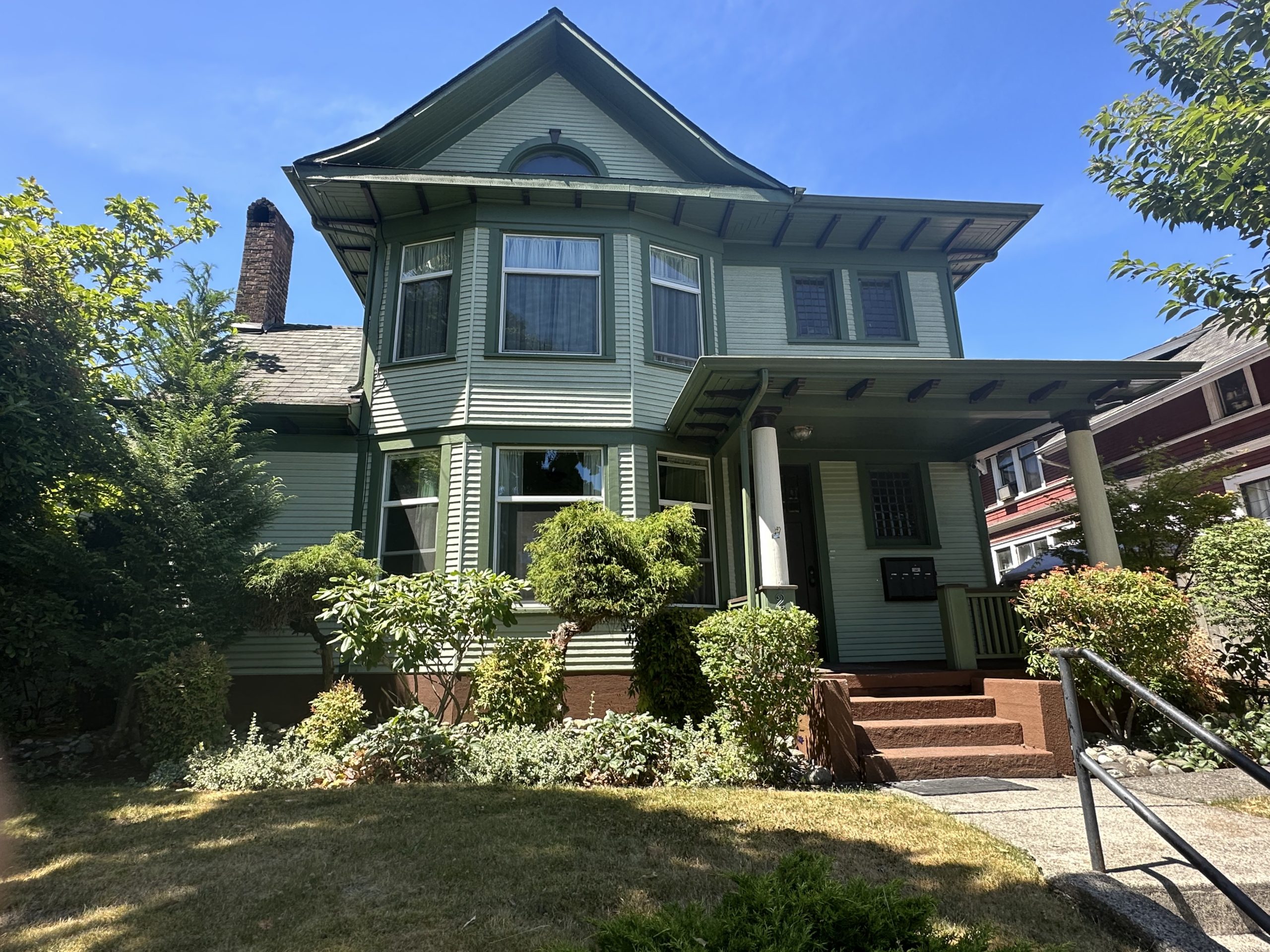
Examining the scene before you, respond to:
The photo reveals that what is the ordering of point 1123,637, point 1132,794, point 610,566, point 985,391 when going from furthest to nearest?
point 985,391
point 610,566
point 1123,637
point 1132,794

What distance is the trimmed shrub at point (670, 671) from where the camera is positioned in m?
6.95

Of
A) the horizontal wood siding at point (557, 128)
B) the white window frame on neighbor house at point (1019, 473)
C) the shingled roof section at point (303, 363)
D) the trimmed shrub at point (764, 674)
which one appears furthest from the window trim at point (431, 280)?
the white window frame on neighbor house at point (1019, 473)

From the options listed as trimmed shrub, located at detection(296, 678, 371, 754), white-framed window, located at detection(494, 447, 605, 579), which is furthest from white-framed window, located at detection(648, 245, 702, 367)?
trimmed shrub, located at detection(296, 678, 371, 754)

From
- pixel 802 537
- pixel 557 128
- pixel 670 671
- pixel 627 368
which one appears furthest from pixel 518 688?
pixel 557 128

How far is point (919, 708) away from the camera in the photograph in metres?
6.70

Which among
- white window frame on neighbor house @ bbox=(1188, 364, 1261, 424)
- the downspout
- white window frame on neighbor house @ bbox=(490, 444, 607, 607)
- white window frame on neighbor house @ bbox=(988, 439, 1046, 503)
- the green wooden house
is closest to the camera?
the downspout

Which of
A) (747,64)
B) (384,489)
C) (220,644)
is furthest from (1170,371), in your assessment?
(220,644)

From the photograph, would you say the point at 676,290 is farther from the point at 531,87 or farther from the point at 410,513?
the point at 410,513

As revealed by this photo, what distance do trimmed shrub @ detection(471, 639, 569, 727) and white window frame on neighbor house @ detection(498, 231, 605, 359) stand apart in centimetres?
417

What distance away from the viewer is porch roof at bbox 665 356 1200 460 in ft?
23.8

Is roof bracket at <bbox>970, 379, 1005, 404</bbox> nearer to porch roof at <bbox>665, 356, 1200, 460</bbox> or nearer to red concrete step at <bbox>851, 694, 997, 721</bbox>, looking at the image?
porch roof at <bbox>665, 356, 1200, 460</bbox>

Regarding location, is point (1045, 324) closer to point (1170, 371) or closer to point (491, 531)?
point (1170, 371)

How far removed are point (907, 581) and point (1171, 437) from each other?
10251 mm

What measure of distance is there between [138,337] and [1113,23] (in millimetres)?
16090
